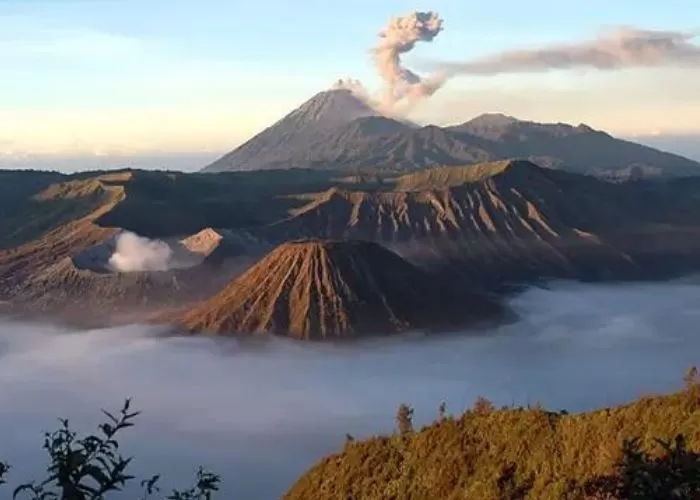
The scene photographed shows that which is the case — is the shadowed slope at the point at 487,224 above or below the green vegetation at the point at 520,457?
above

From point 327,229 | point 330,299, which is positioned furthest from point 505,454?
point 327,229

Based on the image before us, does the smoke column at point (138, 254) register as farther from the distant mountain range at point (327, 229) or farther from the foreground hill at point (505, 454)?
the foreground hill at point (505, 454)

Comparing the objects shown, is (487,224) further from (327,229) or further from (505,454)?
(505,454)

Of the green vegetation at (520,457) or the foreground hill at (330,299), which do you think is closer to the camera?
Answer: the green vegetation at (520,457)

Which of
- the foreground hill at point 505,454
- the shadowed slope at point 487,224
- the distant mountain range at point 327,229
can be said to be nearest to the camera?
the foreground hill at point 505,454

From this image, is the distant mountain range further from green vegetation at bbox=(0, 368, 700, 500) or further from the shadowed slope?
green vegetation at bbox=(0, 368, 700, 500)

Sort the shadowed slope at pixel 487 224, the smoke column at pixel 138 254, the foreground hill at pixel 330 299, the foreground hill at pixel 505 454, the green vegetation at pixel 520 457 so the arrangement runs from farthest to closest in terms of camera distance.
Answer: the shadowed slope at pixel 487 224 → the smoke column at pixel 138 254 → the foreground hill at pixel 330 299 → the foreground hill at pixel 505 454 → the green vegetation at pixel 520 457

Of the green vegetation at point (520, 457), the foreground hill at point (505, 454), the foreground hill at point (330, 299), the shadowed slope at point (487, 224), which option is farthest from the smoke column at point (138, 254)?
the foreground hill at point (505, 454)
